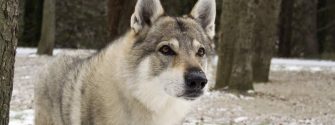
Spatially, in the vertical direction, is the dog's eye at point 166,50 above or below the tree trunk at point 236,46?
above

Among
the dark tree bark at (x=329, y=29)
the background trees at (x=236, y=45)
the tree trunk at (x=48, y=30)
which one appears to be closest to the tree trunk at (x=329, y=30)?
the dark tree bark at (x=329, y=29)

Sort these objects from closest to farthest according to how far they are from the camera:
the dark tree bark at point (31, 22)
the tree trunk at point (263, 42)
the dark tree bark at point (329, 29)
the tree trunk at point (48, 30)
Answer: the tree trunk at point (263, 42) → the tree trunk at point (48, 30) → the dark tree bark at point (31, 22) → the dark tree bark at point (329, 29)

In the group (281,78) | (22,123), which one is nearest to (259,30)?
(281,78)

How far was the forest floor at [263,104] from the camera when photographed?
11445mm

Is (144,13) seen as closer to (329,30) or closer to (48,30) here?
(48,30)

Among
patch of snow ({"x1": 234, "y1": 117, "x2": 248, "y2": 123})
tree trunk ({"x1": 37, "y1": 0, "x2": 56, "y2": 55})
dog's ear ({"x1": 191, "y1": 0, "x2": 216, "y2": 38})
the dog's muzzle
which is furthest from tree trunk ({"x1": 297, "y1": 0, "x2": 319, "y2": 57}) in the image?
the dog's muzzle

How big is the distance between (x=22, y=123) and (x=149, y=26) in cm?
491

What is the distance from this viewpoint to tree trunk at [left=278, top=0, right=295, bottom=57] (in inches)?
1382

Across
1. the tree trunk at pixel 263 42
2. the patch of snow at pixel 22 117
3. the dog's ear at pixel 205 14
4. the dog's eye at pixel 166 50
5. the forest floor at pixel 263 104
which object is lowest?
the forest floor at pixel 263 104

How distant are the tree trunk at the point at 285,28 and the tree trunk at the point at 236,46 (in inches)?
793

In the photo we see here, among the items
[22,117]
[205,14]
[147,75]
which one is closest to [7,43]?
[147,75]

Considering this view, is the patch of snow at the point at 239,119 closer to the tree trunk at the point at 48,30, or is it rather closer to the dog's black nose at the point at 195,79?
the dog's black nose at the point at 195,79

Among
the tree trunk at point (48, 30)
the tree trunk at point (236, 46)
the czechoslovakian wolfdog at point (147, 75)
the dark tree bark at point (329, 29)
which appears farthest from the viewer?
the dark tree bark at point (329, 29)

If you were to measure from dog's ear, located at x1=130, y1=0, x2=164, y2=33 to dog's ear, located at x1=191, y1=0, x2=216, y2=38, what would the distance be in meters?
0.42
